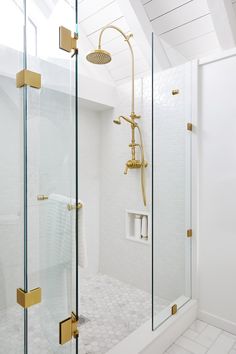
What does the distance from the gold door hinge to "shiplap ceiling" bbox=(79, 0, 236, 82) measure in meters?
1.89

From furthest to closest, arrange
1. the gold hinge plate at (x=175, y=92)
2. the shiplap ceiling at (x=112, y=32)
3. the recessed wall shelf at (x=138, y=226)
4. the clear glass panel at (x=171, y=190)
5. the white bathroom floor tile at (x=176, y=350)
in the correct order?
the recessed wall shelf at (x=138, y=226) < the shiplap ceiling at (x=112, y=32) < the gold hinge plate at (x=175, y=92) < the clear glass panel at (x=171, y=190) < the white bathroom floor tile at (x=176, y=350)

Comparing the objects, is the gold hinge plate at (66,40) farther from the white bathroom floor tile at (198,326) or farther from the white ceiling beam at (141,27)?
the white bathroom floor tile at (198,326)

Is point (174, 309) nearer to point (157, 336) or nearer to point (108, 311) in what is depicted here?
point (157, 336)

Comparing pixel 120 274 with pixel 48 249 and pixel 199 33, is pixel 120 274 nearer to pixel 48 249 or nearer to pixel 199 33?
pixel 48 249

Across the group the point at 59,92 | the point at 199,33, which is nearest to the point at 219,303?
the point at 59,92

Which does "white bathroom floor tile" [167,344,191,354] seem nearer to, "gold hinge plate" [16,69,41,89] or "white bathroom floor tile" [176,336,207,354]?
"white bathroom floor tile" [176,336,207,354]

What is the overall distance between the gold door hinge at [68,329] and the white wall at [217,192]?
4.05ft

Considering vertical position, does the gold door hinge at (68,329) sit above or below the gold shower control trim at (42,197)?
below

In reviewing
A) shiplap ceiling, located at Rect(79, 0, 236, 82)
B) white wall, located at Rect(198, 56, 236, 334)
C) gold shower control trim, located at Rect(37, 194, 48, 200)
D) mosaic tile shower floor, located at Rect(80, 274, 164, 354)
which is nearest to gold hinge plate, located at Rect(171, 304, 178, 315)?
mosaic tile shower floor, located at Rect(80, 274, 164, 354)

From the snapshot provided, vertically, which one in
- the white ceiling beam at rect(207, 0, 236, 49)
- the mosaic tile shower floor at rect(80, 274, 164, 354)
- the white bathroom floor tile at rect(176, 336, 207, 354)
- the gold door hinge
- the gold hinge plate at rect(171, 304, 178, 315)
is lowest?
the white bathroom floor tile at rect(176, 336, 207, 354)

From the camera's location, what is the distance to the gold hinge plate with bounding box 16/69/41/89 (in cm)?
97

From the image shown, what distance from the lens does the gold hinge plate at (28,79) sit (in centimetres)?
97

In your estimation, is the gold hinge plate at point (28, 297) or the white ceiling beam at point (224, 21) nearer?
the gold hinge plate at point (28, 297)

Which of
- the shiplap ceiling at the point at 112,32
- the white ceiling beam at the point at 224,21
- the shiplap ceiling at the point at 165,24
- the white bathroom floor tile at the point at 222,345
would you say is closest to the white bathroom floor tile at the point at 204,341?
the white bathroom floor tile at the point at 222,345
